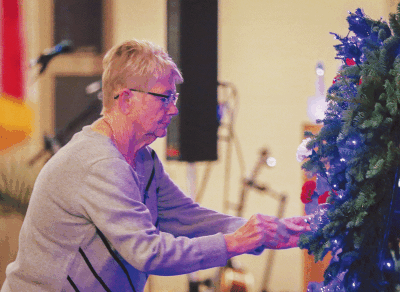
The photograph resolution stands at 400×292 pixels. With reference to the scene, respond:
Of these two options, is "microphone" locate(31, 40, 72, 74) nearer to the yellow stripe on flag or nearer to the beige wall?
the yellow stripe on flag

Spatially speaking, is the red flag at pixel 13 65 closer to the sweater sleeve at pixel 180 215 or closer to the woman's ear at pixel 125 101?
the sweater sleeve at pixel 180 215

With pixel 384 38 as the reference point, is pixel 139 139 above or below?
below

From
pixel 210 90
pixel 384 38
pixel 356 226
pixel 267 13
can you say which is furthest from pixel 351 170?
pixel 267 13

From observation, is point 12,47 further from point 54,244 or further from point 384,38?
point 384,38

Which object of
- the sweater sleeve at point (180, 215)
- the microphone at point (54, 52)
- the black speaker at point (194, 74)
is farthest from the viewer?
the black speaker at point (194, 74)

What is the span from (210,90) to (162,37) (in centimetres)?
154

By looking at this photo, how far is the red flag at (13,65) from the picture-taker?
3721mm

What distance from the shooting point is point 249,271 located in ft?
12.4

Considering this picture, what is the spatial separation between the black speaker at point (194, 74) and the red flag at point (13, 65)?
177cm

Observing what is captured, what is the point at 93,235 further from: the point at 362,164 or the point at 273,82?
the point at 273,82

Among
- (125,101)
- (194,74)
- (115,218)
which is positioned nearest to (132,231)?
(115,218)

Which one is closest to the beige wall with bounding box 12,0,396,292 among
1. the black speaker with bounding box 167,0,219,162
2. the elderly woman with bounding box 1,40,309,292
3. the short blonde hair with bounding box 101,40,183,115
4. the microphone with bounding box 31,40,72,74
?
the black speaker with bounding box 167,0,219,162

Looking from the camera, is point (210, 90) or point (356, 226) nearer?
point (356, 226)

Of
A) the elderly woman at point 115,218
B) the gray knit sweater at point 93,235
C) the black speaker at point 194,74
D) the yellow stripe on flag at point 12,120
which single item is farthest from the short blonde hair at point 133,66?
the yellow stripe on flag at point 12,120
